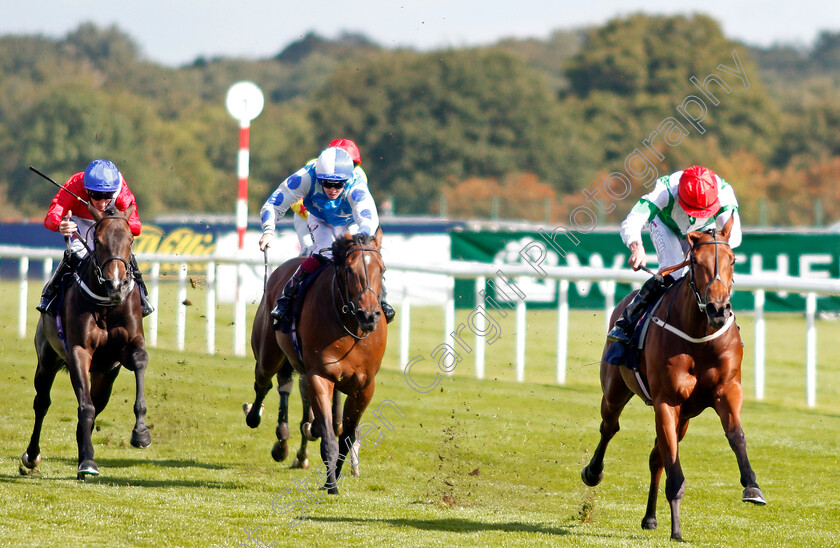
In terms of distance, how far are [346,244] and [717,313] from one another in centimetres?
190

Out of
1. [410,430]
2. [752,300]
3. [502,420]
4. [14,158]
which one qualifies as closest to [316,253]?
[410,430]

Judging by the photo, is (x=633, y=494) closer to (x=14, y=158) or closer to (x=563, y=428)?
(x=563, y=428)

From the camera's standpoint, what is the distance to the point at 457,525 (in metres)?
5.30

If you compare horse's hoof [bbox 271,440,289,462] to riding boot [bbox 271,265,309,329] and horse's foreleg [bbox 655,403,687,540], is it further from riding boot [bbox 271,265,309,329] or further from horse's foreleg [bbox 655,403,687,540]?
horse's foreleg [bbox 655,403,687,540]

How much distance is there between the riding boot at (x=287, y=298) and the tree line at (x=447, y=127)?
17603mm

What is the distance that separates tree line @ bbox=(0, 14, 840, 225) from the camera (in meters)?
28.8

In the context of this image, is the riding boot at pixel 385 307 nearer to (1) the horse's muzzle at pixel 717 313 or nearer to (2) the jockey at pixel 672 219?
(2) the jockey at pixel 672 219

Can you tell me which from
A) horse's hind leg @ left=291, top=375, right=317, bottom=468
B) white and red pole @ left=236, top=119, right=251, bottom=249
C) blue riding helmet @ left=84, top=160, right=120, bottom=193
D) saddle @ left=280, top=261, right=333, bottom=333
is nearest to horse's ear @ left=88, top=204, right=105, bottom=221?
blue riding helmet @ left=84, top=160, right=120, bottom=193

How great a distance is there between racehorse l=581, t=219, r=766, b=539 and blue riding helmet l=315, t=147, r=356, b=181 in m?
1.84

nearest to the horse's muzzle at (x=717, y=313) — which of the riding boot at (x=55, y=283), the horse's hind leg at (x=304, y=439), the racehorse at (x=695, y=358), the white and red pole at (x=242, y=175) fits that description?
the racehorse at (x=695, y=358)

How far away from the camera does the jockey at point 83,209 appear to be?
6.15m

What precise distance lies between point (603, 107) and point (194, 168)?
1428 centimetres

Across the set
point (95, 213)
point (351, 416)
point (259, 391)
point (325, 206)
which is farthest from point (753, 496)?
point (95, 213)

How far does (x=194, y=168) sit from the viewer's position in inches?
1314
